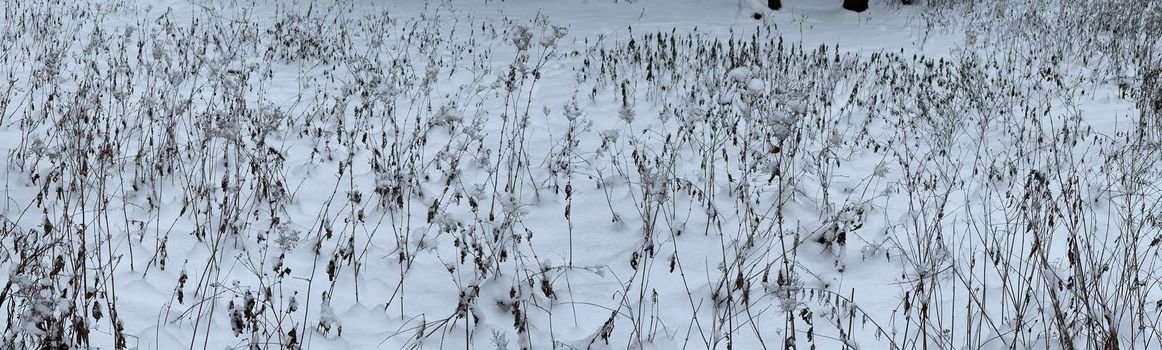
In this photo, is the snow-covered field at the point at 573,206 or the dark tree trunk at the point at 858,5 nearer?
the snow-covered field at the point at 573,206

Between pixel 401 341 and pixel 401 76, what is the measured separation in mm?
4676

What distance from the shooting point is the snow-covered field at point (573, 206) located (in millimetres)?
2748

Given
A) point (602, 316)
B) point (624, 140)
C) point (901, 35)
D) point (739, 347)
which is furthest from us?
point (901, 35)

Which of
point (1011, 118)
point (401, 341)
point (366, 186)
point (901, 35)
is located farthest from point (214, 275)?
point (901, 35)

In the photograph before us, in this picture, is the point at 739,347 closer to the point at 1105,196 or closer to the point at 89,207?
the point at 1105,196

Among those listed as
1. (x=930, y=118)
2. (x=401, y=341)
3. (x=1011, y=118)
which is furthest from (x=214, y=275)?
(x=1011, y=118)

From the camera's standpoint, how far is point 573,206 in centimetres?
420

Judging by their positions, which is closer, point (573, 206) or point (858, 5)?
point (573, 206)

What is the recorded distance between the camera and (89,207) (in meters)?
3.80

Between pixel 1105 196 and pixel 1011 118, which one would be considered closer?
pixel 1105 196

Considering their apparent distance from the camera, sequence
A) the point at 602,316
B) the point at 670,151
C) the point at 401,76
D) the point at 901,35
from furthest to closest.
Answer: the point at 901,35
the point at 401,76
the point at 670,151
the point at 602,316

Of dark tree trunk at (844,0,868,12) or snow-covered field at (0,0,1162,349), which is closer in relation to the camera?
snow-covered field at (0,0,1162,349)

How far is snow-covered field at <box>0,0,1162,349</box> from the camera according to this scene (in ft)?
9.02

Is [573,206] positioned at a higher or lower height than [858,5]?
lower
